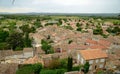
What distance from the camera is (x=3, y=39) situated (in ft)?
168

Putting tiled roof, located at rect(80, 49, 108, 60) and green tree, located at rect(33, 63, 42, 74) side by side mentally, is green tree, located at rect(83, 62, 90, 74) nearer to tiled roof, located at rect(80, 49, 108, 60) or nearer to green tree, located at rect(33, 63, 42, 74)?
tiled roof, located at rect(80, 49, 108, 60)

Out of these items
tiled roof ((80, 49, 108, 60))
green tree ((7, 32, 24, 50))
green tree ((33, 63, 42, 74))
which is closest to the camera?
green tree ((33, 63, 42, 74))

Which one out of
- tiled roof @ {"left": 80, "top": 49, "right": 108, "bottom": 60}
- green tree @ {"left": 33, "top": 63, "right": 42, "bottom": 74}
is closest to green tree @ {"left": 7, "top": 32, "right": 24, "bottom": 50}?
green tree @ {"left": 33, "top": 63, "right": 42, "bottom": 74}

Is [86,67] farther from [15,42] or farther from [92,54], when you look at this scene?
[15,42]

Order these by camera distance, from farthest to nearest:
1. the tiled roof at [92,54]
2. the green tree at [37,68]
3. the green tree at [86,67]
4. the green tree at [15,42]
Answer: the green tree at [15,42]
the tiled roof at [92,54]
the green tree at [86,67]
the green tree at [37,68]

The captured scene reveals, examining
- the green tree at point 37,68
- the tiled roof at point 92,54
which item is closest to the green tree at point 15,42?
the green tree at point 37,68

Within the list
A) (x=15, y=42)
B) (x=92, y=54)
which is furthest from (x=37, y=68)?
(x=15, y=42)

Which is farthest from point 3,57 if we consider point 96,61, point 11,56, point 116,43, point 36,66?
point 116,43

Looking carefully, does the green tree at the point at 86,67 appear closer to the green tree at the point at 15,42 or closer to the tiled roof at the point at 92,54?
the tiled roof at the point at 92,54

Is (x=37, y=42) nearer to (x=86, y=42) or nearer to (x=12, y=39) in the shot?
(x=12, y=39)

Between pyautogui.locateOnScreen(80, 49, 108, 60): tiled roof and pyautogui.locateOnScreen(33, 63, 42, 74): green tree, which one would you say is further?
pyautogui.locateOnScreen(80, 49, 108, 60): tiled roof

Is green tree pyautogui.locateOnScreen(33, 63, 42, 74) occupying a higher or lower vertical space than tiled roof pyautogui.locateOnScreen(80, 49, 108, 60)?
lower

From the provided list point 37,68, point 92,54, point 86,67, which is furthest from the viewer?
point 92,54

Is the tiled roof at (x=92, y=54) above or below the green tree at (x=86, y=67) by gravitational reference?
above
